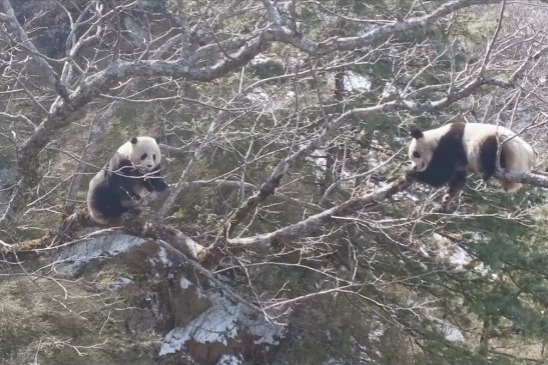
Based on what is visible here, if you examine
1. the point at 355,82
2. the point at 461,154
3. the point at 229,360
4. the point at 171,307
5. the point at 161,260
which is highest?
the point at 461,154

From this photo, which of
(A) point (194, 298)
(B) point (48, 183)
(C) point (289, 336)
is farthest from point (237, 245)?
(B) point (48, 183)

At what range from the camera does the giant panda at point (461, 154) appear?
5594 mm

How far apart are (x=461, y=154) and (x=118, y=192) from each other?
324cm

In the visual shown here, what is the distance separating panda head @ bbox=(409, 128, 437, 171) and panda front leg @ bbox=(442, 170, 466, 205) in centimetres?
28

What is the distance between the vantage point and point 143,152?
7.16 m

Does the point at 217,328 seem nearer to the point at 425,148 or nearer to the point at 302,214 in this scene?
the point at 302,214

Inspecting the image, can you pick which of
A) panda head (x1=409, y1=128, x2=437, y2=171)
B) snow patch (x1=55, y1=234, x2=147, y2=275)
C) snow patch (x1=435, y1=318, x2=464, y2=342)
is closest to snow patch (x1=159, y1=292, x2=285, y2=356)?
snow patch (x1=55, y1=234, x2=147, y2=275)

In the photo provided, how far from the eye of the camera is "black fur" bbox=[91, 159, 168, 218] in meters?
6.68

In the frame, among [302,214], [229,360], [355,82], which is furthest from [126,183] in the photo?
[355,82]

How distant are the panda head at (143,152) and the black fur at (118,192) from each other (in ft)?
0.35

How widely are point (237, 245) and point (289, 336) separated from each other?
99.3 inches

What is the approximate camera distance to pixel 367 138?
8.34 metres

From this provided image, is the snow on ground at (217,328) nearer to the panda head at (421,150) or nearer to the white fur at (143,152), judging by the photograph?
the white fur at (143,152)

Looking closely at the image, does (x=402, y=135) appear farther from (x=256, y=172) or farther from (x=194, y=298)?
(x=194, y=298)
